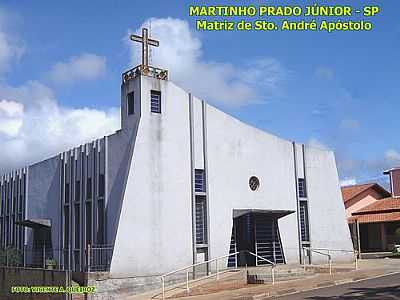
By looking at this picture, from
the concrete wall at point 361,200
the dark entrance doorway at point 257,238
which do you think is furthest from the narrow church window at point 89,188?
the concrete wall at point 361,200

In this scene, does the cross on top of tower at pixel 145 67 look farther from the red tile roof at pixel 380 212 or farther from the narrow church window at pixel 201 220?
the red tile roof at pixel 380 212

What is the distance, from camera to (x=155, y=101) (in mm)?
23172

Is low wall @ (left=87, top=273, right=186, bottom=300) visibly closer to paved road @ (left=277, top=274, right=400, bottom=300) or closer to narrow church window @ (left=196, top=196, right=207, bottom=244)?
narrow church window @ (left=196, top=196, right=207, bottom=244)

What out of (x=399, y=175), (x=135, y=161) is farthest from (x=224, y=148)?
(x=399, y=175)

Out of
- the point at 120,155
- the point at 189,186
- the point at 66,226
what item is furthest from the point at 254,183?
the point at 66,226

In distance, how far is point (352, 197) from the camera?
38844mm

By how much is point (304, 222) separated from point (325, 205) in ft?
5.33

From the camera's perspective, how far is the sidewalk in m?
19.2

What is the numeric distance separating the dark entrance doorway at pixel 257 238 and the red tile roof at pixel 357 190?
14106 millimetres

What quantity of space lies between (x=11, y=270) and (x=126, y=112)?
916 cm

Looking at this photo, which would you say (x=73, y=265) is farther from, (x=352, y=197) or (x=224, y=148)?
(x=352, y=197)

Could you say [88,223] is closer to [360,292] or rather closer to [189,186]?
[189,186]

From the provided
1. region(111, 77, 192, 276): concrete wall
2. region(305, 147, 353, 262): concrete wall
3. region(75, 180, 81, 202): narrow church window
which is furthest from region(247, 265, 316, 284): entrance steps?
region(75, 180, 81, 202): narrow church window

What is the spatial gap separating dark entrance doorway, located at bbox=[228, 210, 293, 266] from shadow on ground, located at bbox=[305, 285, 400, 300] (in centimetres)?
704
